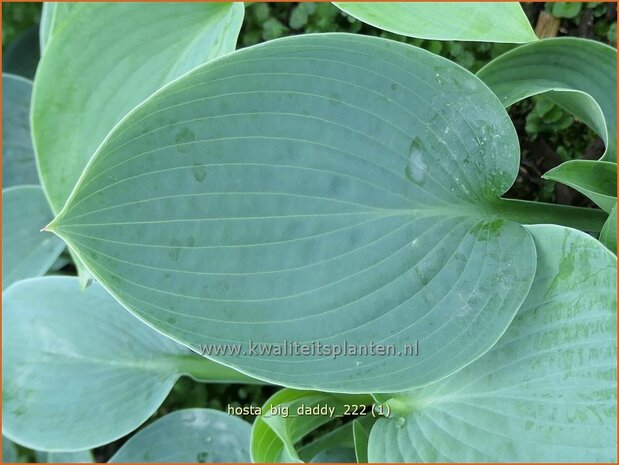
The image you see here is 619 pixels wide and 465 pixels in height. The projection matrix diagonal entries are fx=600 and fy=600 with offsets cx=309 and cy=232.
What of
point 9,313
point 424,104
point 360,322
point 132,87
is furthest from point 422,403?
point 9,313

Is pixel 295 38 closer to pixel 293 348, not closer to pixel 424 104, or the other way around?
pixel 424 104

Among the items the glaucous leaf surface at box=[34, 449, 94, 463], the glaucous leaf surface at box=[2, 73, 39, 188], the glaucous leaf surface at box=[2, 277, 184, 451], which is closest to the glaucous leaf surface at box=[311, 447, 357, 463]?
the glaucous leaf surface at box=[2, 277, 184, 451]

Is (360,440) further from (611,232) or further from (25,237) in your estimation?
(25,237)

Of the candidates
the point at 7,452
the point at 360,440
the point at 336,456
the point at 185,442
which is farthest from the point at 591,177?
the point at 7,452

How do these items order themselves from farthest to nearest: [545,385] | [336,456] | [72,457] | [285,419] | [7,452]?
[7,452] < [72,457] < [336,456] < [285,419] < [545,385]

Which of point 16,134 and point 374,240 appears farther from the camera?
point 16,134

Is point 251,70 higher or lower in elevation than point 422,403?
higher
